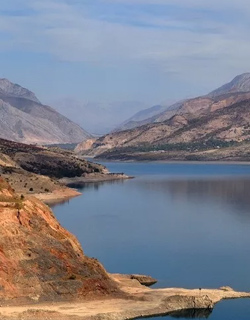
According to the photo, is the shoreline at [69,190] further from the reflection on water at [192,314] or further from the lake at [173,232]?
the reflection on water at [192,314]

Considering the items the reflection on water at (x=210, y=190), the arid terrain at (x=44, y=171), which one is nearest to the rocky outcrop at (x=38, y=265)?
the reflection on water at (x=210, y=190)

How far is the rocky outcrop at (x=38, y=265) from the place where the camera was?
45.8 metres

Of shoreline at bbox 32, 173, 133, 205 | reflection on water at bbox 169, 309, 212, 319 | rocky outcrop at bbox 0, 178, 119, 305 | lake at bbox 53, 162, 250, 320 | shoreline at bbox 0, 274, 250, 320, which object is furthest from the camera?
shoreline at bbox 32, 173, 133, 205

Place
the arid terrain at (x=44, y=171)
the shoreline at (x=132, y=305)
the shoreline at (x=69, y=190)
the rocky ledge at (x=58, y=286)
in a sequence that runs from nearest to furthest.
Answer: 1. the shoreline at (x=132, y=305)
2. the rocky ledge at (x=58, y=286)
3. the shoreline at (x=69, y=190)
4. the arid terrain at (x=44, y=171)

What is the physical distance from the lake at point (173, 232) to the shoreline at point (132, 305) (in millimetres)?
991

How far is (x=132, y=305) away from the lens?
46250 mm

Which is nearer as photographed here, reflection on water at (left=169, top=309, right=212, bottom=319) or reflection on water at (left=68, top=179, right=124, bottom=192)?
reflection on water at (left=169, top=309, right=212, bottom=319)

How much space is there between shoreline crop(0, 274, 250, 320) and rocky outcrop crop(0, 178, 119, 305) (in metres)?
0.99

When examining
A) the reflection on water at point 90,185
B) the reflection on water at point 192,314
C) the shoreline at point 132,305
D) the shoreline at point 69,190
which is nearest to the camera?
the shoreline at point 132,305

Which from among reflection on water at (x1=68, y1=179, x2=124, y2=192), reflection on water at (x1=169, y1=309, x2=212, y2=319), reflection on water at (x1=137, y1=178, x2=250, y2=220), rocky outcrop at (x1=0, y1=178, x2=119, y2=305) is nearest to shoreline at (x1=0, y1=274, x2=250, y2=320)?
reflection on water at (x1=169, y1=309, x2=212, y2=319)

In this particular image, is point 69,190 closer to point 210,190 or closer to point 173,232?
point 210,190

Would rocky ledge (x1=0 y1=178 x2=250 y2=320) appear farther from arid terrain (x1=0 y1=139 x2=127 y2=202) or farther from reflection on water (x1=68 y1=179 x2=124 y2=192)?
reflection on water (x1=68 y1=179 x2=124 y2=192)

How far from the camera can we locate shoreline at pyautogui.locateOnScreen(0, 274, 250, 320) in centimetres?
4297

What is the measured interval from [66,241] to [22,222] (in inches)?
128
